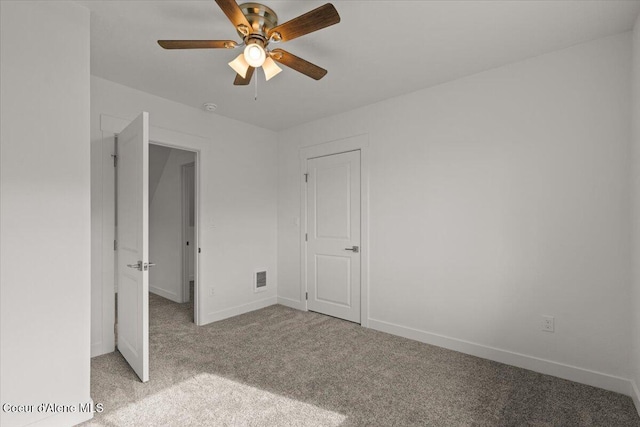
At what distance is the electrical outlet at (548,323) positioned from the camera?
2.46 meters

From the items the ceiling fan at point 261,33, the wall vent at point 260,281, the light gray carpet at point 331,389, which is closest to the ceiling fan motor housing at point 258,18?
the ceiling fan at point 261,33

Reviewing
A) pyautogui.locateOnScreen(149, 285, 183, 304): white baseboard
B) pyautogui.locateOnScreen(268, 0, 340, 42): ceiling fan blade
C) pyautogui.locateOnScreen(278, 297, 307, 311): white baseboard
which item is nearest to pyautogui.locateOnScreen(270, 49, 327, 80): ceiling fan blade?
pyautogui.locateOnScreen(268, 0, 340, 42): ceiling fan blade

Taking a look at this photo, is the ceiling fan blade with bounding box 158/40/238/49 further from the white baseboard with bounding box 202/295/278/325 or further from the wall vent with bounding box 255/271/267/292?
the wall vent with bounding box 255/271/267/292

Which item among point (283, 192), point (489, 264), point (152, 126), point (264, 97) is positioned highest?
point (264, 97)

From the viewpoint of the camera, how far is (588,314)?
91.6 inches

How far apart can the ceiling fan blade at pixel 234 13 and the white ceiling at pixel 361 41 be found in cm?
27

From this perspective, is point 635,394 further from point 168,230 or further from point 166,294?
point 168,230

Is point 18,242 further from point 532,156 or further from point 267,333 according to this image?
point 532,156

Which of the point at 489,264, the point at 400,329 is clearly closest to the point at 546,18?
the point at 489,264

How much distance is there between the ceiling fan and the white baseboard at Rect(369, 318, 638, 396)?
2.60m

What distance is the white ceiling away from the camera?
1.96m

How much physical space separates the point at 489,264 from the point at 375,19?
2.14 metres

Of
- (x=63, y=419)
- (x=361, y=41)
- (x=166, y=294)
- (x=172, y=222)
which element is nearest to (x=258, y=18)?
(x=361, y=41)

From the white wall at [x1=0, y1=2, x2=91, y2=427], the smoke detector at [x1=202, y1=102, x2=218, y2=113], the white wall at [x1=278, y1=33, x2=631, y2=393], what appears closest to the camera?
the white wall at [x1=0, y1=2, x2=91, y2=427]
